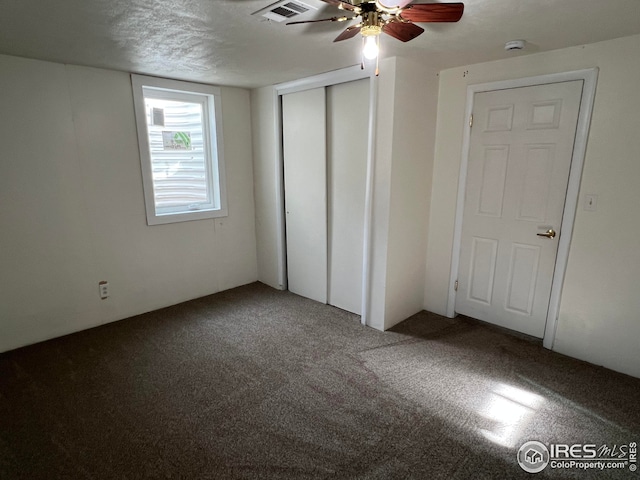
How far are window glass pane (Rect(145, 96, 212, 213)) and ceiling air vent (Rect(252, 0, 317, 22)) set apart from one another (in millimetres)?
2106

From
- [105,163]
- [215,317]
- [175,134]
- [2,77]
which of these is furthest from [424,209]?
[2,77]

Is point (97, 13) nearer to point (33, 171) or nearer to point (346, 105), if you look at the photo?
point (33, 171)

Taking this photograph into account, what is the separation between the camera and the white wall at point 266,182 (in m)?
3.84

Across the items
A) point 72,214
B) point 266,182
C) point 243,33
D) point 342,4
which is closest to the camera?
point 342,4

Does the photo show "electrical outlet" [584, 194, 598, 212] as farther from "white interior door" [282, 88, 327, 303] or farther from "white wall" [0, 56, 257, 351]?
"white wall" [0, 56, 257, 351]

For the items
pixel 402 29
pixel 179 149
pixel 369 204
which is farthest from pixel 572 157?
pixel 179 149

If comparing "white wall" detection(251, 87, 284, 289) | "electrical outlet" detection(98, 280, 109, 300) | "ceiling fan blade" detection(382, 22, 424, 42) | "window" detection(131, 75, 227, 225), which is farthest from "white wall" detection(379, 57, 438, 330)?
"electrical outlet" detection(98, 280, 109, 300)

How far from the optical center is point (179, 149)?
12.0ft

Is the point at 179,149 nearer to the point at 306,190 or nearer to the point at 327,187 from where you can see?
the point at 306,190

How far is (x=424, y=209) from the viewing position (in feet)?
10.8

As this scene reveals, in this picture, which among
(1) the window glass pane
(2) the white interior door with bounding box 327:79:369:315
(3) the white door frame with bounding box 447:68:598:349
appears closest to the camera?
(3) the white door frame with bounding box 447:68:598:349

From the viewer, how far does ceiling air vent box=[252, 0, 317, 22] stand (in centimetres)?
168

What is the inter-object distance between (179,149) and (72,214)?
3.92 ft

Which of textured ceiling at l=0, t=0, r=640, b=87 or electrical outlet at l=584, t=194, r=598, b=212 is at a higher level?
textured ceiling at l=0, t=0, r=640, b=87
